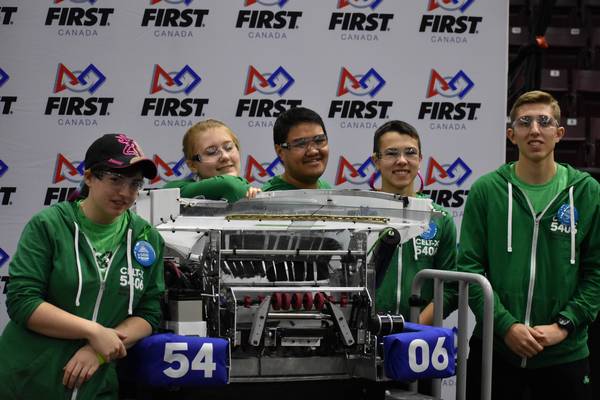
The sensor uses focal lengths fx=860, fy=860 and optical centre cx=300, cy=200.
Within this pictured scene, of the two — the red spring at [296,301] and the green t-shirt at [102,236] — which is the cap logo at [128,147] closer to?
the green t-shirt at [102,236]

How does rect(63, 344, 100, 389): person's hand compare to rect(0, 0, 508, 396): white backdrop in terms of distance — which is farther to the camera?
rect(0, 0, 508, 396): white backdrop

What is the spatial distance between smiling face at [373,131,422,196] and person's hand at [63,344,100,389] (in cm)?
170

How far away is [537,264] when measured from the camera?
145 inches

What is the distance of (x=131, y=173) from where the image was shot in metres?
2.87

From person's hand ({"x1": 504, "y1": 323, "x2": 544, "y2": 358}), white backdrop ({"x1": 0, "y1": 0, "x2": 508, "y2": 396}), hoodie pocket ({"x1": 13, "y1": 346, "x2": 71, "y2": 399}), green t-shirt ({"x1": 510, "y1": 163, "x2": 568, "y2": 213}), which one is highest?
white backdrop ({"x1": 0, "y1": 0, "x2": 508, "y2": 396})

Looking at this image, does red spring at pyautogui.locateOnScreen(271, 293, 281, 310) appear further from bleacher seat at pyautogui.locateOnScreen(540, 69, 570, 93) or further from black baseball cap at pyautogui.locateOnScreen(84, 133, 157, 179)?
bleacher seat at pyautogui.locateOnScreen(540, 69, 570, 93)

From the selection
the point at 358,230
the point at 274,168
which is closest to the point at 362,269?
the point at 358,230

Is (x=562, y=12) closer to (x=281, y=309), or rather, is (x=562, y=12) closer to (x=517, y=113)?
(x=517, y=113)

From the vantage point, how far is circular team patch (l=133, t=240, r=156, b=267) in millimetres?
2949

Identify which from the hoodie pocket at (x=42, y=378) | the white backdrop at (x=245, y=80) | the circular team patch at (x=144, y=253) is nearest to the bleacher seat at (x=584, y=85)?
the white backdrop at (x=245, y=80)

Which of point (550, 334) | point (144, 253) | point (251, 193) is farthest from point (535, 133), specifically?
point (144, 253)

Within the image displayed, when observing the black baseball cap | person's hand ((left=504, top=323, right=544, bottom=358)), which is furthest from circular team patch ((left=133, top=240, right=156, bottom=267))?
person's hand ((left=504, top=323, right=544, bottom=358))

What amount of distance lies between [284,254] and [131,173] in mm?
655

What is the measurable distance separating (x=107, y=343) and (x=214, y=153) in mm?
1415
